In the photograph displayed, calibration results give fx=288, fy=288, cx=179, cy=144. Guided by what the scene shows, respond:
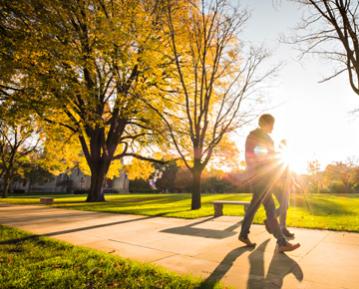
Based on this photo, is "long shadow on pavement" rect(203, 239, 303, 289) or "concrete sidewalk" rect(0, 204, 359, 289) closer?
"long shadow on pavement" rect(203, 239, 303, 289)

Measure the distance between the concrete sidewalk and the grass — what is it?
0.38 m

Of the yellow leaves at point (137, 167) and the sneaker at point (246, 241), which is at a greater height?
the yellow leaves at point (137, 167)

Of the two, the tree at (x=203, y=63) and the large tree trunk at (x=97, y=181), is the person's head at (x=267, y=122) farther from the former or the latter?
the large tree trunk at (x=97, y=181)

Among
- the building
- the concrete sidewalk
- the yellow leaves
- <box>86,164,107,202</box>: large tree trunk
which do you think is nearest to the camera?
the concrete sidewalk

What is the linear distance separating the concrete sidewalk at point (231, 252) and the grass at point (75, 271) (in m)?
0.38

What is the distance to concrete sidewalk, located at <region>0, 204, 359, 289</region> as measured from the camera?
3.26 meters

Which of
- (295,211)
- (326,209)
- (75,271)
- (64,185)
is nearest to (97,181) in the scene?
(295,211)

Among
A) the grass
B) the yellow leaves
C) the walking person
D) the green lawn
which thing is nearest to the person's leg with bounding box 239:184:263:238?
the walking person

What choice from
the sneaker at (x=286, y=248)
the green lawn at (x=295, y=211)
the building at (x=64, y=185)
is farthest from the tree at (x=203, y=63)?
the building at (x=64, y=185)

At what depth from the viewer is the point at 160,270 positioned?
11.1 feet

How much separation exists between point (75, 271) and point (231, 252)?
2307 millimetres

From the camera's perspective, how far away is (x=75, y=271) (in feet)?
11.1

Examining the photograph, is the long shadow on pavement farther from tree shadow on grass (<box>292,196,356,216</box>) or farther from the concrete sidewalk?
tree shadow on grass (<box>292,196,356,216</box>)

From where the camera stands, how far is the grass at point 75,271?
2.99 m
